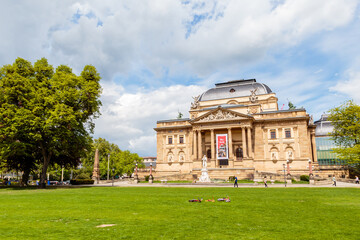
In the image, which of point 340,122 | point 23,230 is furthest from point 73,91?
point 340,122

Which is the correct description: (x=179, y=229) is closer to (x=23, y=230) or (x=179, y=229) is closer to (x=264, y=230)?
(x=264, y=230)

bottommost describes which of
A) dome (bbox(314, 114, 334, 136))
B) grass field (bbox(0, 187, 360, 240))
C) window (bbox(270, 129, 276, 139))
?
grass field (bbox(0, 187, 360, 240))

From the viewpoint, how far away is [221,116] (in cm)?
6406

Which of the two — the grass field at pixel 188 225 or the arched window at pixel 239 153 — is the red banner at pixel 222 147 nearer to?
the arched window at pixel 239 153

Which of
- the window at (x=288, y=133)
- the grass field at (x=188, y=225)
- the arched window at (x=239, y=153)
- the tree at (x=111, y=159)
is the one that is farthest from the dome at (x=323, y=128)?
the grass field at (x=188, y=225)

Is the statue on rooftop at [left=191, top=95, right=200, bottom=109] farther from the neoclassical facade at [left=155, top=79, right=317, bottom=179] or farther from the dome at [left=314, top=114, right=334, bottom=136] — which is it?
the dome at [left=314, top=114, right=334, bottom=136]

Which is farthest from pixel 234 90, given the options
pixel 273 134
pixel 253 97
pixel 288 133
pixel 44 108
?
pixel 44 108

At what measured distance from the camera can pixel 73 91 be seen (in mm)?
36625

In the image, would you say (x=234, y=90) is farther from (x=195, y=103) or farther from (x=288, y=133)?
(x=288, y=133)

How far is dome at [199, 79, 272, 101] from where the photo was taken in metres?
72.2

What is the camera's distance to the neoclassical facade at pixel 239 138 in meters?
59.6

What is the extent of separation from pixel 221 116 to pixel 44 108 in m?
39.8

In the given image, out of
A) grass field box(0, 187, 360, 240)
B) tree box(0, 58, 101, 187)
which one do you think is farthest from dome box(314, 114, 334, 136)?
grass field box(0, 187, 360, 240)

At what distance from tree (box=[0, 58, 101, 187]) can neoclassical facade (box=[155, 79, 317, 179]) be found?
27.1 metres
